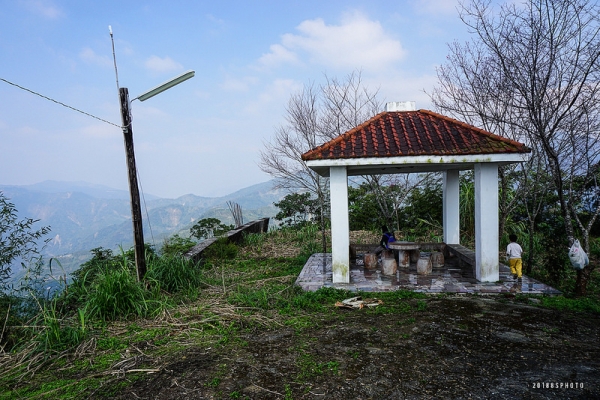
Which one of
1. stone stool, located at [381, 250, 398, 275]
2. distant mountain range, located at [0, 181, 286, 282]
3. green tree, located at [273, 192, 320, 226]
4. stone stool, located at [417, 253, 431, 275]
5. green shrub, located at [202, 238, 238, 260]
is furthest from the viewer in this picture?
distant mountain range, located at [0, 181, 286, 282]

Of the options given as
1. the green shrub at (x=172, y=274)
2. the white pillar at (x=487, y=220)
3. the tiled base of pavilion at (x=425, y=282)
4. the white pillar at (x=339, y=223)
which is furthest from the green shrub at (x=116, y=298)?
the white pillar at (x=487, y=220)

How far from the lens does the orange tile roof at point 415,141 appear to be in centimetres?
725

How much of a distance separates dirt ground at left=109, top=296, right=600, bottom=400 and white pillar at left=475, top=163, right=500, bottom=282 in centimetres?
167

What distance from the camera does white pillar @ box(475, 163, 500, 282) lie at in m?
7.22

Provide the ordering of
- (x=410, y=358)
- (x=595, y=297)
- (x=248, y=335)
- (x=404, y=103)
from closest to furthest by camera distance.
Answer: (x=410, y=358) < (x=248, y=335) < (x=595, y=297) < (x=404, y=103)

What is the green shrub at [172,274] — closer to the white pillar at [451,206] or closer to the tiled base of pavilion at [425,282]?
the tiled base of pavilion at [425,282]

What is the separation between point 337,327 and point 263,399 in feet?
6.61

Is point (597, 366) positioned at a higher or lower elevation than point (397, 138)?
lower

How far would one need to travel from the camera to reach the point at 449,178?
10.4m

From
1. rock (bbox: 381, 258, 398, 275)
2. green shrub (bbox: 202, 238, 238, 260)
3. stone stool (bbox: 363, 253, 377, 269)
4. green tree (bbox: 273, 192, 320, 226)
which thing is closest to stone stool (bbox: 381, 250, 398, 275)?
rock (bbox: 381, 258, 398, 275)

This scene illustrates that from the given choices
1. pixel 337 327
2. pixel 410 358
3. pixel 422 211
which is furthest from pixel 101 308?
pixel 422 211

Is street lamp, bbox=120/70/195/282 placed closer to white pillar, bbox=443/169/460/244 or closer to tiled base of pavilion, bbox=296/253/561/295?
tiled base of pavilion, bbox=296/253/561/295

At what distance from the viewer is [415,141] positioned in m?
7.77

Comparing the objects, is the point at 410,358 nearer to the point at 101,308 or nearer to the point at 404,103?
the point at 101,308
